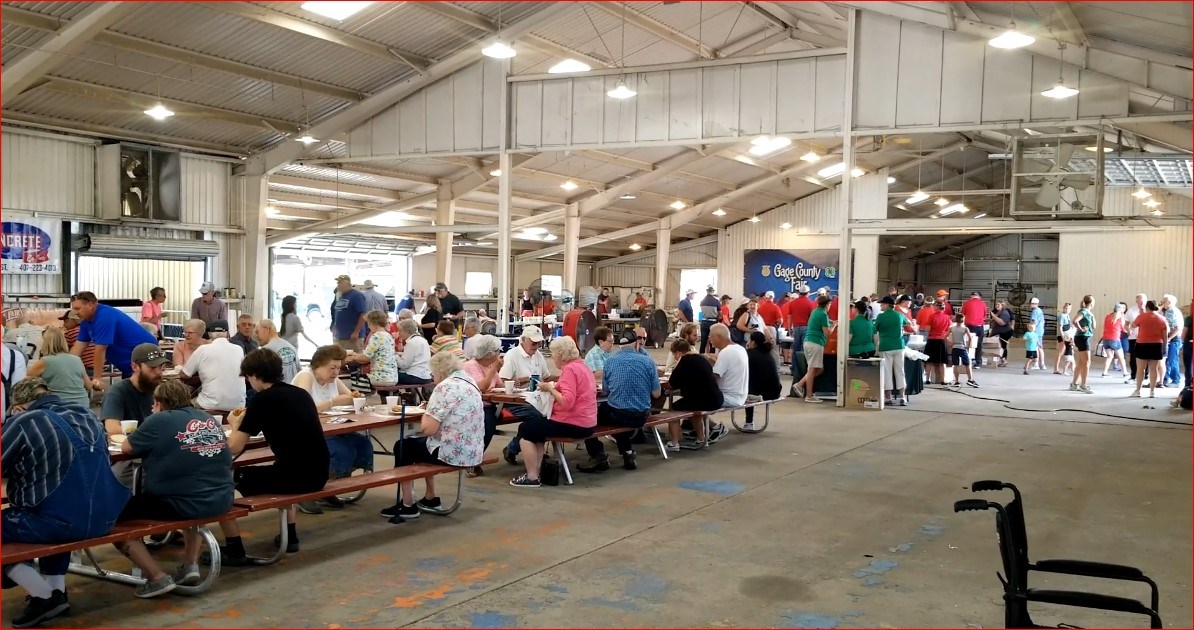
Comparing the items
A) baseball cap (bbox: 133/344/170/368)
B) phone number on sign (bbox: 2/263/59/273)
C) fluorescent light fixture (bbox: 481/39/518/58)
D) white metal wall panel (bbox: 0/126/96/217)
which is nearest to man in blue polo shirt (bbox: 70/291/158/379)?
baseball cap (bbox: 133/344/170/368)

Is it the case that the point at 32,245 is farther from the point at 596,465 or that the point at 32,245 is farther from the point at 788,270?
the point at 788,270

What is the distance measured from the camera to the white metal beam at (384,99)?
1283 centimetres

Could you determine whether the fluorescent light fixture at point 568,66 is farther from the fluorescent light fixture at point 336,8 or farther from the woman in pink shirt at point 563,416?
the woman in pink shirt at point 563,416

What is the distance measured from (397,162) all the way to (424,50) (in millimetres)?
4382

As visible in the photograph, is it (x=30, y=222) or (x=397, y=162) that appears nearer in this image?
(x=30, y=222)

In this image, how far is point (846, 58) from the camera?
1154cm

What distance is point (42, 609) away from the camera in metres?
3.73

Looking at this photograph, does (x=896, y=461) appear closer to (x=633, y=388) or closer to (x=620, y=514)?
(x=633, y=388)

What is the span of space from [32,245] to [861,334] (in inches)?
460

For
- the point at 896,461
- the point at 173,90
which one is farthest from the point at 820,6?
the point at 173,90

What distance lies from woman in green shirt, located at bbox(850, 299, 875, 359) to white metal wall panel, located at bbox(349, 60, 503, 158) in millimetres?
5956

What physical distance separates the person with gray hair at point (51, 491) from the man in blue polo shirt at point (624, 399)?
13.1 ft

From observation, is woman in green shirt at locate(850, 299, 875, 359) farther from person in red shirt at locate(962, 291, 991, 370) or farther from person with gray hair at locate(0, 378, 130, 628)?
person with gray hair at locate(0, 378, 130, 628)

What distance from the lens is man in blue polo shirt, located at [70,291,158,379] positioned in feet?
22.8
